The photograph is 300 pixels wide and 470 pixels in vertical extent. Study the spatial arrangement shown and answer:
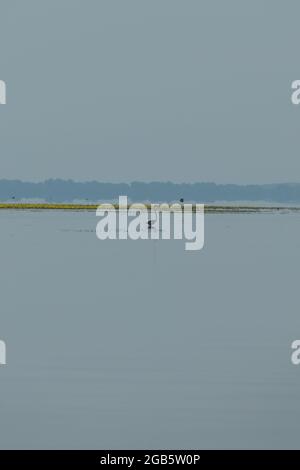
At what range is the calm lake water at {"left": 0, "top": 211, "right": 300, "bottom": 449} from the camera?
16312 millimetres

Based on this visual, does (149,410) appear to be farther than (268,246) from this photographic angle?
No

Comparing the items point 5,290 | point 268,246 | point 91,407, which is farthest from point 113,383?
point 268,246

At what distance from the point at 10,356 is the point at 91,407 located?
19.5 feet

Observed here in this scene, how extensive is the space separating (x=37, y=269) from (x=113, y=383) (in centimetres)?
2694

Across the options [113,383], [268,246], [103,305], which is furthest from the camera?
[268,246]

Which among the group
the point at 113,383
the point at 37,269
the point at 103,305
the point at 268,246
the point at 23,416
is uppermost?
the point at 268,246

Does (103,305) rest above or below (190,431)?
above

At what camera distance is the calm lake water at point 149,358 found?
16312 millimetres

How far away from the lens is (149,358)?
2284cm
